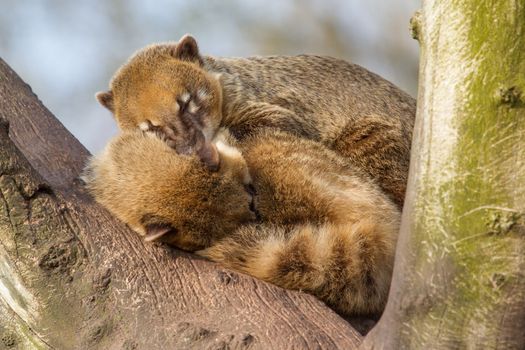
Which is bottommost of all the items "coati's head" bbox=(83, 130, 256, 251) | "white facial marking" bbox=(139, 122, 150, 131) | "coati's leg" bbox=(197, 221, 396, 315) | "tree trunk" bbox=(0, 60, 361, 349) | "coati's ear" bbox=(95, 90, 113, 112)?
"tree trunk" bbox=(0, 60, 361, 349)

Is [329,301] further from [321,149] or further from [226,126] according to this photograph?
[226,126]

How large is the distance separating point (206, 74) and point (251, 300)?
308 cm

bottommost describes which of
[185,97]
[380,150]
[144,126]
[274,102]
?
[144,126]

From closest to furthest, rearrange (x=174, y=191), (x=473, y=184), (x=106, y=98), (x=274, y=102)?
(x=473, y=184), (x=174, y=191), (x=274, y=102), (x=106, y=98)

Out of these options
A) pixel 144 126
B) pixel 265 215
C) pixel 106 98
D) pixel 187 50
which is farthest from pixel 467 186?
pixel 106 98

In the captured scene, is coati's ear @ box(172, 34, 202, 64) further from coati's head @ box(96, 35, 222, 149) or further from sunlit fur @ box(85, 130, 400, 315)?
sunlit fur @ box(85, 130, 400, 315)

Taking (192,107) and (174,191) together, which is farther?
(192,107)

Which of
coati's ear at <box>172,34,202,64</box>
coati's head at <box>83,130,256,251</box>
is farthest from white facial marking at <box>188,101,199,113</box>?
coati's head at <box>83,130,256,251</box>

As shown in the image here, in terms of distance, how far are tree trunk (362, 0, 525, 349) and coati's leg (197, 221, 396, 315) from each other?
118 cm

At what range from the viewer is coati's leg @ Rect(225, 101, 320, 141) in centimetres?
599

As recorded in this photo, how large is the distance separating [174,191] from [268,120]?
2.16 meters

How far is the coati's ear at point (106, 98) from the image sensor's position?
6.51m

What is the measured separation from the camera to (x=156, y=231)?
12.6ft

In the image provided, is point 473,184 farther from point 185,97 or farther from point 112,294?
point 185,97
